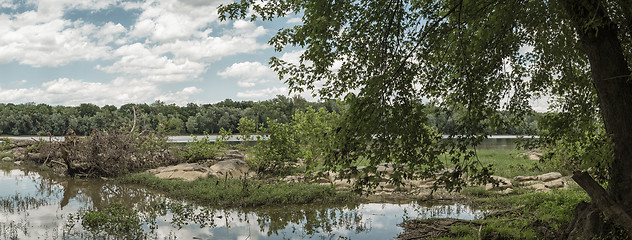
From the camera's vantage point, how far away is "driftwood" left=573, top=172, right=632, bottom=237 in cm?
670

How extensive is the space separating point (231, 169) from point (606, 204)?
15.8m

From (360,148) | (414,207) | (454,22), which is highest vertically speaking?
(454,22)

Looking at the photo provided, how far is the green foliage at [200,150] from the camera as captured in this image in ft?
74.6

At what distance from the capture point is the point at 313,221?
11969 millimetres

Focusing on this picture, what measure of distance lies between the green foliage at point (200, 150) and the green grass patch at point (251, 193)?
18.5ft

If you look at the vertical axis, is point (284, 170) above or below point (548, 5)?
below

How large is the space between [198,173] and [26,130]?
210 ft

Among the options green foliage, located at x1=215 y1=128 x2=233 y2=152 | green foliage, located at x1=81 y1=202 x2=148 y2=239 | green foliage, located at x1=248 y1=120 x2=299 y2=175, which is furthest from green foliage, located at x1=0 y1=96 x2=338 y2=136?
green foliage, located at x1=81 y1=202 x2=148 y2=239

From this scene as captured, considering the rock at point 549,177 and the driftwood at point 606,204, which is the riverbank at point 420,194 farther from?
the driftwood at point 606,204

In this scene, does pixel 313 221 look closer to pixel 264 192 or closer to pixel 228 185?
pixel 264 192

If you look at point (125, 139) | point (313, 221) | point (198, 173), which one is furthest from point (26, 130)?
point (313, 221)

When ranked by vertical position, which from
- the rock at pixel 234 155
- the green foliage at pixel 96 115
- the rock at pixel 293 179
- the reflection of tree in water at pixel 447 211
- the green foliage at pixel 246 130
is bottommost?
the reflection of tree in water at pixel 447 211

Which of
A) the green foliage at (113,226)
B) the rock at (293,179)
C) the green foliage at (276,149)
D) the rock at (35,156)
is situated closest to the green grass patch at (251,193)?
the rock at (293,179)

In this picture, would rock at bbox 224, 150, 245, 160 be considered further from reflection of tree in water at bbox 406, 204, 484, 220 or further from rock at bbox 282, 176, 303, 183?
reflection of tree in water at bbox 406, 204, 484, 220
